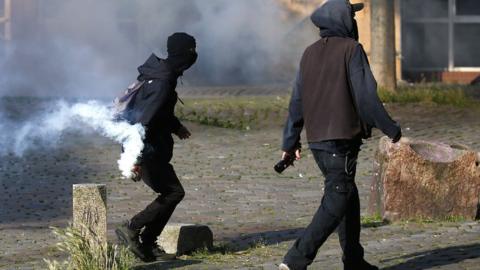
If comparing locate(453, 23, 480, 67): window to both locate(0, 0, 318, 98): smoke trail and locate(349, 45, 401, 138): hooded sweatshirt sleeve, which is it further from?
locate(349, 45, 401, 138): hooded sweatshirt sleeve

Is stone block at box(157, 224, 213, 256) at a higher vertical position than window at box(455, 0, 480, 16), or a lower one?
lower

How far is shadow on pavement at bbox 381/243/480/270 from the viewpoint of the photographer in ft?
29.0

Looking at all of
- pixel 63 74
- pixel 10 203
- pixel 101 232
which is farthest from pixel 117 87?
pixel 101 232

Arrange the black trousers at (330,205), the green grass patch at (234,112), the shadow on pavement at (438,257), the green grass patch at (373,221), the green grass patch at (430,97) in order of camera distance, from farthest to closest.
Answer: the green grass patch at (430,97) → the green grass patch at (234,112) → the green grass patch at (373,221) → the shadow on pavement at (438,257) → the black trousers at (330,205)

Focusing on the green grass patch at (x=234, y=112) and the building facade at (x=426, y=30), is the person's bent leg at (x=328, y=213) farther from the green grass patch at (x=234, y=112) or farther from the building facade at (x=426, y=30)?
the building facade at (x=426, y=30)

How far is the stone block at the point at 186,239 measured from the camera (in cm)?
962

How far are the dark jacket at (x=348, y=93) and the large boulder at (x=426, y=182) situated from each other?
2128 mm

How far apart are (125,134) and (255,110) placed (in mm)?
8672

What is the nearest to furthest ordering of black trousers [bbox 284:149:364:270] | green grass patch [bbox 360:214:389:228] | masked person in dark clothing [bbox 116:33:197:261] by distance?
1. black trousers [bbox 284:149:364:270]
2. masked person in dark clothing [bbox 116:33:197:261]
3. green grass patch [bbox 360:214:389:228]

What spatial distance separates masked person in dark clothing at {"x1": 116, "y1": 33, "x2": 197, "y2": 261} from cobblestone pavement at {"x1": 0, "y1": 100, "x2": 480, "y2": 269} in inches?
11.7

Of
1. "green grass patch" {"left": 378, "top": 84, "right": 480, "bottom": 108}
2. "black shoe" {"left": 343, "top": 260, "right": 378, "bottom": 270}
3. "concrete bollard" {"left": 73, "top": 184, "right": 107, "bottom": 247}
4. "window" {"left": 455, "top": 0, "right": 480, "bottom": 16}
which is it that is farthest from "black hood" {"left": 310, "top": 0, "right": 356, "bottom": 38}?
"window" {"left": 455, "top": 0, "right": 480, "bottom": 16}

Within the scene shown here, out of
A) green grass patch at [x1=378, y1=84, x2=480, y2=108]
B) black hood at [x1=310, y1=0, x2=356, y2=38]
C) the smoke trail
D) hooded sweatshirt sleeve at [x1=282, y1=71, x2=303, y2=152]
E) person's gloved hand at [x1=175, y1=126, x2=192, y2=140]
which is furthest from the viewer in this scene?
the smoke trail

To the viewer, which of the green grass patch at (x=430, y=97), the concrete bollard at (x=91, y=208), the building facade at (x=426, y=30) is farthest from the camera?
the building facade at (x=426, y=30)

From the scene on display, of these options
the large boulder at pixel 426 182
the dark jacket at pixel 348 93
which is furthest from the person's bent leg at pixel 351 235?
the large boulder at pixel 426 182
